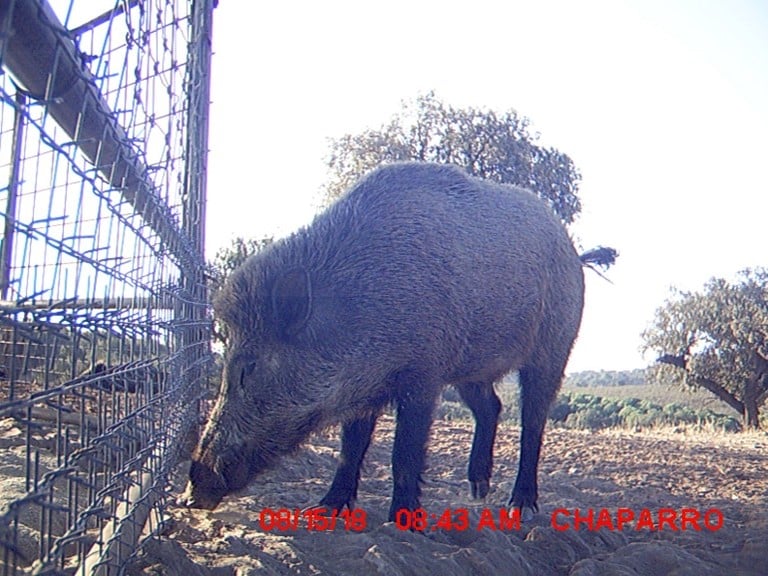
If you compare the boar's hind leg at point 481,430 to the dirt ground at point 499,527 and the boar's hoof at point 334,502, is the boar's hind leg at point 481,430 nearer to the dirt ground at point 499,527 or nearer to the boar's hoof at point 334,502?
the dirt ground at point 499,527

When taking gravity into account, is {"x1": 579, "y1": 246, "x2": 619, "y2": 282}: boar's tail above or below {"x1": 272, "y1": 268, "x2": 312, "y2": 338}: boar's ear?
above

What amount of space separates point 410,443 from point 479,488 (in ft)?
4.29

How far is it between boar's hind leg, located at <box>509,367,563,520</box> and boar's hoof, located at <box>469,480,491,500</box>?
32 cm

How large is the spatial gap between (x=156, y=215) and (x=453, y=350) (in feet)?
6.41

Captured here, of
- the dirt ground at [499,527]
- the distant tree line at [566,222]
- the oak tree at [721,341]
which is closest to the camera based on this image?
the dirt ground at [499,527]

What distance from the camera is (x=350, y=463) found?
4.27 meters

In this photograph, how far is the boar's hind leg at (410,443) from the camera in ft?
13.0

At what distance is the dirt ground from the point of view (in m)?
2.97

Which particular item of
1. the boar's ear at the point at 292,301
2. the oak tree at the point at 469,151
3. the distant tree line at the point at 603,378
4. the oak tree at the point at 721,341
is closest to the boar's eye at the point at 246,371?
the boar's ear at the point at 292,301

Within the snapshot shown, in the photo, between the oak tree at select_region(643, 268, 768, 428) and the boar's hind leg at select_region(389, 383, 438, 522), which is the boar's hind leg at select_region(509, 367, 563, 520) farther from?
the oak tree at select_region(643, 268, 768, 428)

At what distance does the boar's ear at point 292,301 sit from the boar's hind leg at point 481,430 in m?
1.78
